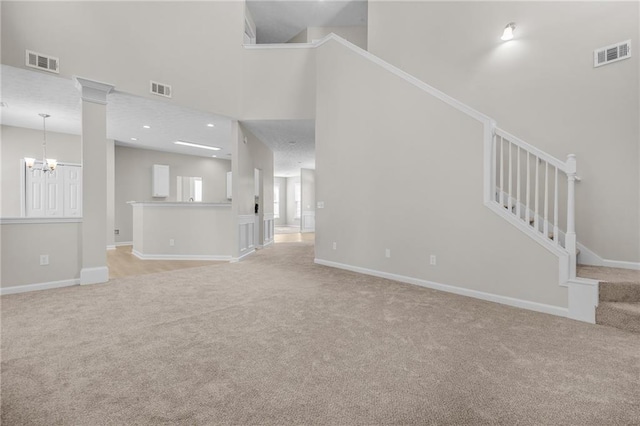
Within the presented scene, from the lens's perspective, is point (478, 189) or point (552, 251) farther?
point (478, 189)

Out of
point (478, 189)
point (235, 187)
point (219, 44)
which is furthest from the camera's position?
point (235, 187)

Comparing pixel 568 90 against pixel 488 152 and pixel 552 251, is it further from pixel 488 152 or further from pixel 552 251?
pixel 552 251

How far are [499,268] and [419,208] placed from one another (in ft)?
3.95

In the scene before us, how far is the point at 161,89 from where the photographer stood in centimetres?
476

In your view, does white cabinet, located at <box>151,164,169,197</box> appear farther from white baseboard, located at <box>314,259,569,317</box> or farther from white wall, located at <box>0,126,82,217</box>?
white baseboard, located at <box>314,259,569,317</box>

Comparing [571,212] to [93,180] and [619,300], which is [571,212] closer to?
[619,300]

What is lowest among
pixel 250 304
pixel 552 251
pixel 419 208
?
pixel 250 304

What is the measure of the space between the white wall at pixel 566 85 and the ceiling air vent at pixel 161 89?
14.8 ft

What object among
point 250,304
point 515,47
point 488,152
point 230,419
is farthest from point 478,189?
point 230,419

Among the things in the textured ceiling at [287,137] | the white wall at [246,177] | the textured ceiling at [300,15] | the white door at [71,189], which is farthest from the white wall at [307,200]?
the white door at [71,189]

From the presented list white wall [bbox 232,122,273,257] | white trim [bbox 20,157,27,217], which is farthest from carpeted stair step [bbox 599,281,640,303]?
white trim [bbox 20,157,27,217]

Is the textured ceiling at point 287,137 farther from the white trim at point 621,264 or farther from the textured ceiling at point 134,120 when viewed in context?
the white trim at point 621,264

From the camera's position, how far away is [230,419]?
1424mm

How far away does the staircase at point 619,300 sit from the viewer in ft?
8.35
